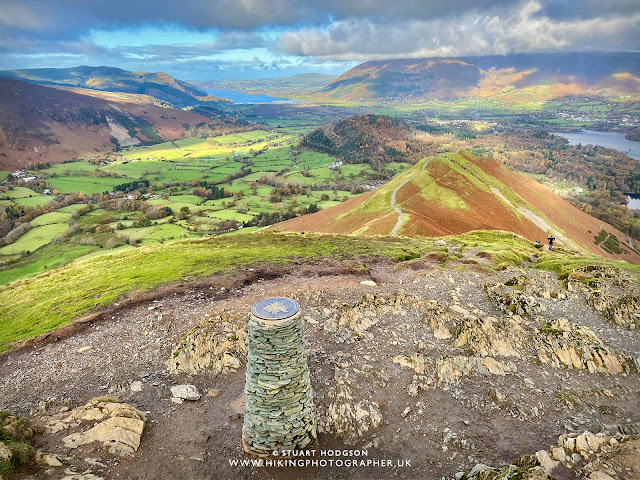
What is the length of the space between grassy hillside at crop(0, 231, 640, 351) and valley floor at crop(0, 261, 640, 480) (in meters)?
4.33

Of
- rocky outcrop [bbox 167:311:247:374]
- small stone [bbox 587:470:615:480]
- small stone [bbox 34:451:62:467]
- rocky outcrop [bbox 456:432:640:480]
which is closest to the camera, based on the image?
small stone [bbox 587:470:615:480]

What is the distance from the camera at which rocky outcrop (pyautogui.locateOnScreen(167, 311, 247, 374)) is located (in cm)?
2425

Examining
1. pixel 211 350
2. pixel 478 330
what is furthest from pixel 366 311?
pixel 211 350

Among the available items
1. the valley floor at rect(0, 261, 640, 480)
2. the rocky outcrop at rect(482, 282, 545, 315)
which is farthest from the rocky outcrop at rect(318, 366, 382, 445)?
the rocky outcrop at rect(482, 282, 545, 315)

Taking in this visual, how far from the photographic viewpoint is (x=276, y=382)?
15.7m

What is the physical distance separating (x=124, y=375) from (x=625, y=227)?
165737 mm

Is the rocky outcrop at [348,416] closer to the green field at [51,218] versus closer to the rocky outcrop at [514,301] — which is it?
the rocky outcrop at [514,301]

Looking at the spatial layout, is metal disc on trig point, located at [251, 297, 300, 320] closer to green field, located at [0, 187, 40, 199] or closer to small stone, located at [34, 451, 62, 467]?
small stone, located at [34, 451, 62, 467]

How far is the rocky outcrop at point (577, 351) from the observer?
942 inches

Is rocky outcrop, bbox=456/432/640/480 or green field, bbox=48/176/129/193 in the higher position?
rocky outcrop, bbox=456/432/640/480

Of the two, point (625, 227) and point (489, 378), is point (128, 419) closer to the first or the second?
point (489, 378)

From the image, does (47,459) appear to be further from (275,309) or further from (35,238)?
(35,238)

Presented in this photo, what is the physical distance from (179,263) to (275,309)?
32781mm

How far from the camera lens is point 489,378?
76.8 ft
